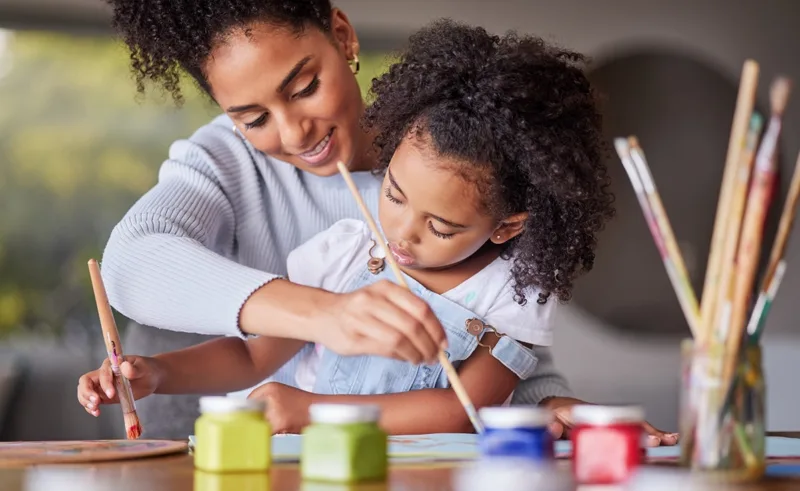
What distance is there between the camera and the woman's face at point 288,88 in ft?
5.31

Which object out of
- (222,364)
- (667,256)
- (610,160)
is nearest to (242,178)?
(222,364)

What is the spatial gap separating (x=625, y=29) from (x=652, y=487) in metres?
3.58

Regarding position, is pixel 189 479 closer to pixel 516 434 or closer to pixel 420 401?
pixel 516 434

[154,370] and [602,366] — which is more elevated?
[154,370]

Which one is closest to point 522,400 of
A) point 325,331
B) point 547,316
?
point 547,316

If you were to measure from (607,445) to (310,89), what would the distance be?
36.2 inches

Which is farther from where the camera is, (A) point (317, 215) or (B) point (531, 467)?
(A) point (317, 215)

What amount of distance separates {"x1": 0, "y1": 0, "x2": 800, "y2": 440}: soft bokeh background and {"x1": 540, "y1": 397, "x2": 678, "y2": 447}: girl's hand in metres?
2.29

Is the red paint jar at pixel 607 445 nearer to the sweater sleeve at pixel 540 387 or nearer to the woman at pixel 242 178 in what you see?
the woman at pixel 242 178

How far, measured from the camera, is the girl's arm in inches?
58.4

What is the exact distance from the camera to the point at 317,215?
189 centimetres

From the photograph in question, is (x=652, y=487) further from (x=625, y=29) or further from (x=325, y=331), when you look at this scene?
(x=625, y=29)

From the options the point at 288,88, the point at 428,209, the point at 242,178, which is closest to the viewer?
the point at 428,209

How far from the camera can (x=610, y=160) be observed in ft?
13.3
